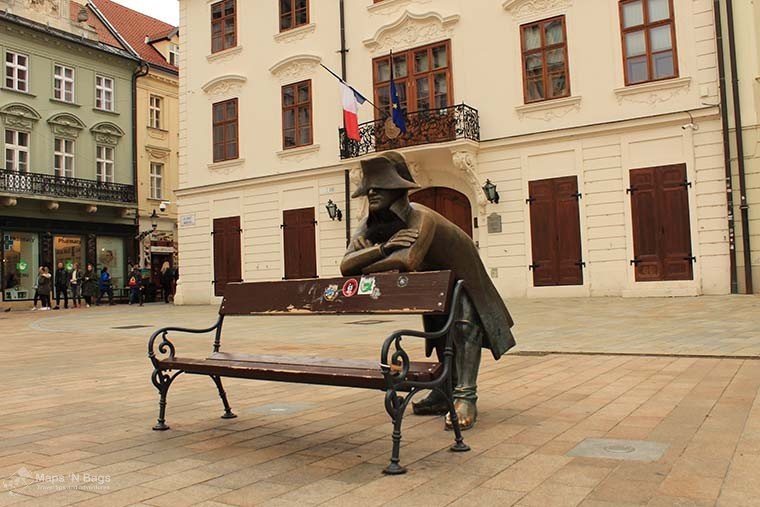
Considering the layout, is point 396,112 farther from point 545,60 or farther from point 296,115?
point 296,115

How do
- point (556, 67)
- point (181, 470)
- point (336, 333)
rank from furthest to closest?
point (556, 67), point (336, 333), point (181, 470)

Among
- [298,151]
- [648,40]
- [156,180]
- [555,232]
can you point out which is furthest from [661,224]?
[156,180]

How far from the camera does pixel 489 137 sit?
62.2 feet

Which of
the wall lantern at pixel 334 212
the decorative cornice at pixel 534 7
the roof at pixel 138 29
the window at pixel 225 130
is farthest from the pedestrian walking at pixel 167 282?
the decorative cornice at pixel 534 7

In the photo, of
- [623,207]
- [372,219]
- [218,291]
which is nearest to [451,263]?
[372,219]

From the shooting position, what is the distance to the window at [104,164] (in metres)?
31.9

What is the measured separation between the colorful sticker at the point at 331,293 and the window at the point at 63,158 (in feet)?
96.5

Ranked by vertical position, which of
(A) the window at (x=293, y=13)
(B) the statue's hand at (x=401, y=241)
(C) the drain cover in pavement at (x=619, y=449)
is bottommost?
(C) the drain cover in pavement at (x=619, y=449)

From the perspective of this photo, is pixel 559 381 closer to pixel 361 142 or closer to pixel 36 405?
pixel 36 405

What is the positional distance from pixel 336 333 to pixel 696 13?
1194 centimetres

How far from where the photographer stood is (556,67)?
18.1 m

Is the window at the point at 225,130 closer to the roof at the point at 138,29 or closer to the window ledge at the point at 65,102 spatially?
the window ledge at the point at 65,102

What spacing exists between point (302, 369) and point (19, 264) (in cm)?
2841

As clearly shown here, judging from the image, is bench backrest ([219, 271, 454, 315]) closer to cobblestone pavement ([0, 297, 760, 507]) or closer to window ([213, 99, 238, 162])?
cobblestone pavement ([0, 297, 760, 507])
